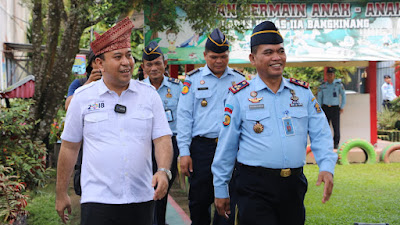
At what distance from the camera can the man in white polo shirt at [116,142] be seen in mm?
3705

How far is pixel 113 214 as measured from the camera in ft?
12.2

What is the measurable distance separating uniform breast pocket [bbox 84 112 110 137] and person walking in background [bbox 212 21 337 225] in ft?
3.37

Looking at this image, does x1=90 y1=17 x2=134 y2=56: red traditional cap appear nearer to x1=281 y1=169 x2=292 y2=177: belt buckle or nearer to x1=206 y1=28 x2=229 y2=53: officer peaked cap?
x1=281 y1=169 x2=292 y2=177: belt buckle

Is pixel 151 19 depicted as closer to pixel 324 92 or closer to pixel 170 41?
pixel 170 41

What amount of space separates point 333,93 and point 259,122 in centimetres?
1123

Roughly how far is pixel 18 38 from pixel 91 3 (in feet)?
44.4

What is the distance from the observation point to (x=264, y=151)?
13.5ft

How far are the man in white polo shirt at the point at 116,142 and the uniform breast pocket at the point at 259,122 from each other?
669 mm

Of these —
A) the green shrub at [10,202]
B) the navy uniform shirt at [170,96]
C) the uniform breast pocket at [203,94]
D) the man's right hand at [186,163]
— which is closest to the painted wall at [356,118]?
the navy uniform shirt at [170,96]

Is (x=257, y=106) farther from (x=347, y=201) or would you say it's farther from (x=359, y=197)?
(x=359, y=197)

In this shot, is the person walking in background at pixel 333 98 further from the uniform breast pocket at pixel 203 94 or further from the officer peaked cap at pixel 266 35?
the officer peaked cap at pixel 266 35

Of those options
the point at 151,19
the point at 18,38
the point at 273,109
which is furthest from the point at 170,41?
the point at 18,38

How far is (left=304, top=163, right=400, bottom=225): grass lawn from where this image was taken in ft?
25.7

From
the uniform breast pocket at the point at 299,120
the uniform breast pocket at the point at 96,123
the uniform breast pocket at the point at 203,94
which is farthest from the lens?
→ the uniform breast pocket at the point at 203,94
